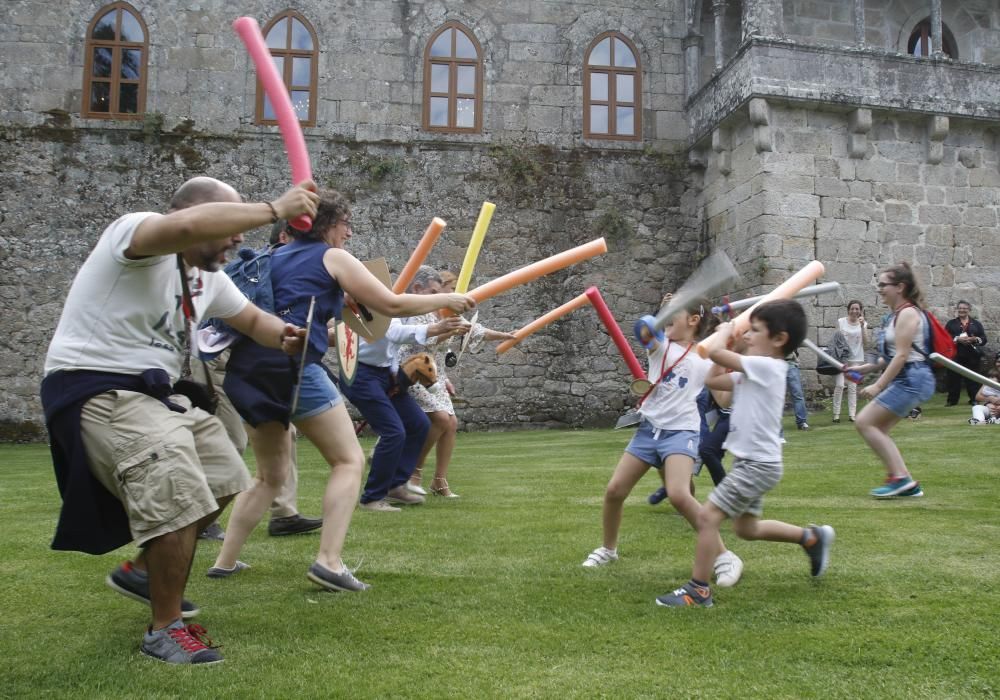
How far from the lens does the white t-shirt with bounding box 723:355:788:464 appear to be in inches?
154

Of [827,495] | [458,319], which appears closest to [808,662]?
[458,319]

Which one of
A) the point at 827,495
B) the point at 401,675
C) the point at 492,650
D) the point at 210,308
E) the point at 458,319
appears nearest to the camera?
the point at 401,675

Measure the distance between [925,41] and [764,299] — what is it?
47.7 ft

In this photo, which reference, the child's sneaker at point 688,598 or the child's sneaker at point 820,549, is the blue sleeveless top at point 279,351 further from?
the child's sneaker at point 820,549

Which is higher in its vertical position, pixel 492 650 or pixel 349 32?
pixel 349 32

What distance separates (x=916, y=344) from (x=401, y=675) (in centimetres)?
544

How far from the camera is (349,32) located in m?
15.9

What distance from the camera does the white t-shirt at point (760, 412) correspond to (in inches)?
154

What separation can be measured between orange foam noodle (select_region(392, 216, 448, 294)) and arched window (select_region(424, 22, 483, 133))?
11.1 meters

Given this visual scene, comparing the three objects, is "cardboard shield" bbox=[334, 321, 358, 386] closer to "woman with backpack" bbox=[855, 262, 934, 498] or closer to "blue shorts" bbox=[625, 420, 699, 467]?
"blue shorts" bbox=[625, 420, 699, 467]

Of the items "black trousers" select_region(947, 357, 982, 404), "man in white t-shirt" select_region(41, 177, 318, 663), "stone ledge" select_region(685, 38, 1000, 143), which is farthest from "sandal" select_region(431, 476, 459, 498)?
"black trousers" select_region(947, 357, 982, 404)

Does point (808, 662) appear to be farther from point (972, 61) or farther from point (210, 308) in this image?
point (972, 61)

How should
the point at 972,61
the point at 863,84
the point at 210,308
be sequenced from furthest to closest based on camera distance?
the point at 972,61 < the point at 863,84 < the point at 210,308

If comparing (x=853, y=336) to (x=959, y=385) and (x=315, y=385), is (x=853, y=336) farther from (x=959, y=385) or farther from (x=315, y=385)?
(x=315, y=385)
